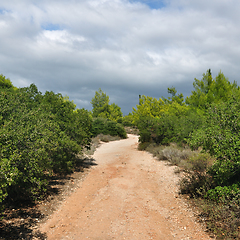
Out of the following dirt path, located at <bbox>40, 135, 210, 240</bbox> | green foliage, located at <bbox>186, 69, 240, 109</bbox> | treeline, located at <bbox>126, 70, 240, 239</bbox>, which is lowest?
dirt path, located at <bbox>40, 135, 210, 240</bbox>

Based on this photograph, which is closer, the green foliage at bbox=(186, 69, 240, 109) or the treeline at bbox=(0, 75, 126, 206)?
the treeline at bbox=(0, 75, 126, 206)

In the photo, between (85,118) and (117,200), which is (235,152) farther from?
(85,118)

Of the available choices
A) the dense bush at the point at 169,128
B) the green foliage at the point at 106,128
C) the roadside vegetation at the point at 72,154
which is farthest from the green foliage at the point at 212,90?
the green foliage at the point at 106,128

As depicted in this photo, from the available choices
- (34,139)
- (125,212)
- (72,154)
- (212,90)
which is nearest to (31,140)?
(34,139)

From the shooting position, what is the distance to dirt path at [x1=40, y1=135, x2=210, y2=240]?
194 inches

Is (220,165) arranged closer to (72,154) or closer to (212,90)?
(72,154)

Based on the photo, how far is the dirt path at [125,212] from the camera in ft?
16.2

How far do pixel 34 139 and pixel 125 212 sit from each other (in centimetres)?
320

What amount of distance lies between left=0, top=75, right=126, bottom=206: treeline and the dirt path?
3.70 ft

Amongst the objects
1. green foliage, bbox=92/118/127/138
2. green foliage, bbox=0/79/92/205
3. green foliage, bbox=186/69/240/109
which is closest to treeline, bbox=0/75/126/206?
green foliage, bbox=0/79/92/205

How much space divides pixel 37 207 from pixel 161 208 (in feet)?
11.9

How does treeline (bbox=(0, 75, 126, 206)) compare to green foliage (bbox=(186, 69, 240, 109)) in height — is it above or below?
below

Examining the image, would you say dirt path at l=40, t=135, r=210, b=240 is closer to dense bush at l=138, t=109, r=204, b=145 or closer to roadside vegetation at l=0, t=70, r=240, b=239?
roadside vegetation at l=0, t=70, r=240, b=239

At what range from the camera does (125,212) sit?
6.00m
